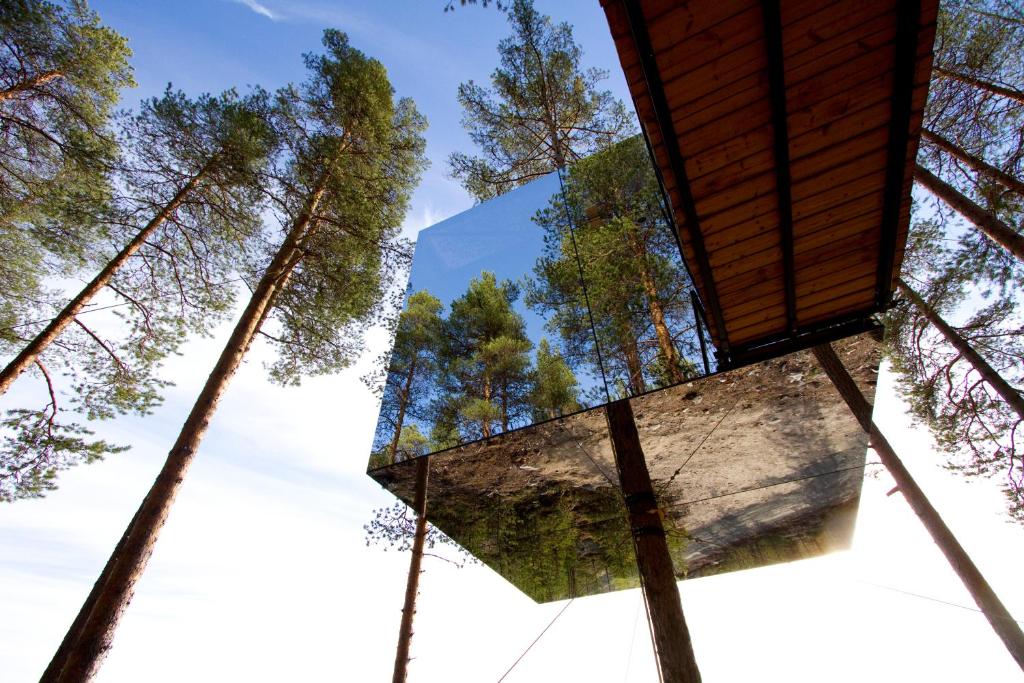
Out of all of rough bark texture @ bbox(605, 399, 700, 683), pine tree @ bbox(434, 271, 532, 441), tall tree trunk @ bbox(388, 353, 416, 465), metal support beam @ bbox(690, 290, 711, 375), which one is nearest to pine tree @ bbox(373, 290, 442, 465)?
tall tree trunk @ bbox(388, 353, 416, 465)

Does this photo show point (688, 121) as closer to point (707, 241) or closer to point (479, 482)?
point (707, 241)

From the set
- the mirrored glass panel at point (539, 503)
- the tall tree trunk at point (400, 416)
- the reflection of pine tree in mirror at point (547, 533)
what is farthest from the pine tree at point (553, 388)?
the reflection of pine tree in mirror at point (547, 533)

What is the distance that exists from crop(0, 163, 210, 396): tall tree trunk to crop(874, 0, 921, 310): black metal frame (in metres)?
8.15

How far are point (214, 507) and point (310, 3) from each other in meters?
27.1

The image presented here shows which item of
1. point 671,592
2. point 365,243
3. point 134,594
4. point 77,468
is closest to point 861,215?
point 671,592

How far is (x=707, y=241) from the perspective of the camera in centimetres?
233

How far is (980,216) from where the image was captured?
4.57 metres

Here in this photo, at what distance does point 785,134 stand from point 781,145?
0.05m

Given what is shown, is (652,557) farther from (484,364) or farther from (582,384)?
(484,364)

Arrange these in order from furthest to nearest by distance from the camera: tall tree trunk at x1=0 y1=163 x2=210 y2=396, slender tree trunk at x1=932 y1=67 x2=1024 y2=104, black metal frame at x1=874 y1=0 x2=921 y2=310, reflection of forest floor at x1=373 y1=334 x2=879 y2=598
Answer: tall tree trunk at x1=0 y1=163 x2=210 y2=396, slender tree trunk at x1=932 y1=67 x2=1024 y2=104, reflection of forest floor at x1=373 y1=334 x2=879 y2=598, black metal frame at x1=874 y1=0 x2=921 y2=310

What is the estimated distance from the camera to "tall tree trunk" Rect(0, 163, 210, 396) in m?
5.22

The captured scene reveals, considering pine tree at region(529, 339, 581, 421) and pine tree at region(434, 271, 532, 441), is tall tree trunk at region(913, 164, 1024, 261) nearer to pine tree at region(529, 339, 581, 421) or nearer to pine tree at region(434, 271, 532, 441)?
pine tree at region(529, 339, 581, 421)

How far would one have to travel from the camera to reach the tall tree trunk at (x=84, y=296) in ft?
17.1

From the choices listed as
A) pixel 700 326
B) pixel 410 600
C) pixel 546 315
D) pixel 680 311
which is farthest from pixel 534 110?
pixel 410 600
